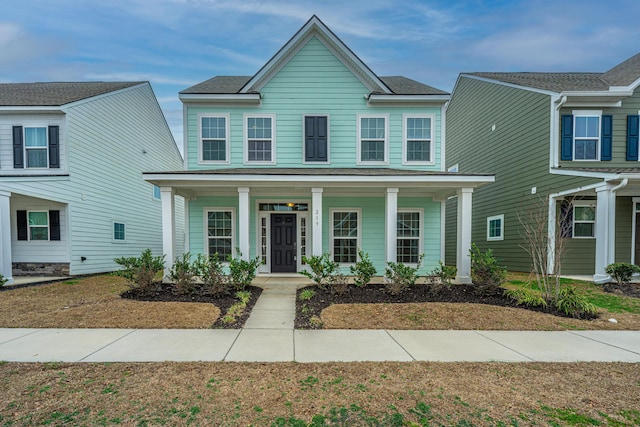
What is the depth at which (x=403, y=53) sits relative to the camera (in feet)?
62.9

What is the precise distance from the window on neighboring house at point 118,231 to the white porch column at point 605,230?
17295 mm

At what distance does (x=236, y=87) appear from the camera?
442 inches

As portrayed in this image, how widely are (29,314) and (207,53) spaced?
1511 centimetres

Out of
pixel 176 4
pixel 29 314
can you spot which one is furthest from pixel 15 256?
pixel 176 4

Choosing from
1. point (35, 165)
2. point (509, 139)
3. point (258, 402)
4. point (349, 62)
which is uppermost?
point (349, 62)

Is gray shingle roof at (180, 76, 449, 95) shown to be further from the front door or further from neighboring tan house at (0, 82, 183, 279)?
the front door

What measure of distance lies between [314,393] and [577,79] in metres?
15.5

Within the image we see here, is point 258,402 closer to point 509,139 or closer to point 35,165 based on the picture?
point 35,165

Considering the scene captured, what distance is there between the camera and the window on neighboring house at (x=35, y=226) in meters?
10.9

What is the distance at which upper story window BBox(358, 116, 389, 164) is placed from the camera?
10.4 metres

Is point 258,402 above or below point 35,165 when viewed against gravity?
below

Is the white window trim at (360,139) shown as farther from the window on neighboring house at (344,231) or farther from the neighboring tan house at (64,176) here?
the neighboring tan house at (64,176)

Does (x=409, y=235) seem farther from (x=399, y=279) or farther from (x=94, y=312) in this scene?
(x=94, y=312)

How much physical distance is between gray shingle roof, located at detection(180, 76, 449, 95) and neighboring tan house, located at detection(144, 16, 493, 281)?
5.9 inches
